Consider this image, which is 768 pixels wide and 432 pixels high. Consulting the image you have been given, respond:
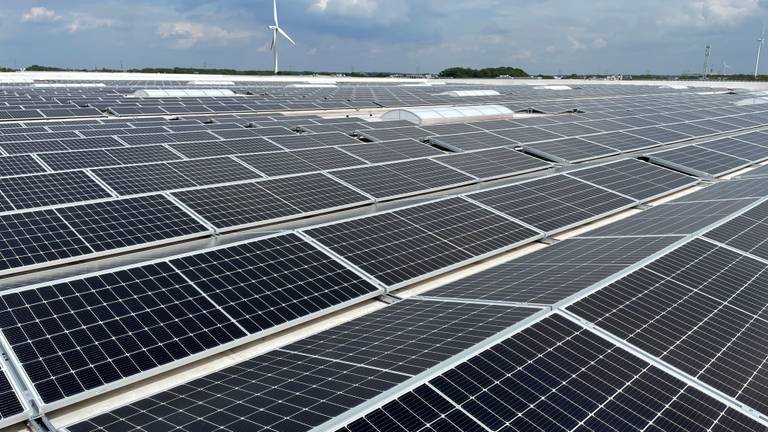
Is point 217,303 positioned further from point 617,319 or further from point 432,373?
point 617,319

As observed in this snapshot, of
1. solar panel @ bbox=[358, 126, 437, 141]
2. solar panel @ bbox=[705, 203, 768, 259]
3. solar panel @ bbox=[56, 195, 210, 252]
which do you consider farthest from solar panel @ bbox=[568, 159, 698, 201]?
solar panel @ bbox=[56, 195, 210, 252]

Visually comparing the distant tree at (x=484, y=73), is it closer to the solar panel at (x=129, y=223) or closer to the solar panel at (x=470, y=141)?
the solar panel at (x=470, y=141)

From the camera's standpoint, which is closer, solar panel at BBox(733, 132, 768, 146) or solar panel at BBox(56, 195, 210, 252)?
solar panel at BBox(56, 195, 210, 252)

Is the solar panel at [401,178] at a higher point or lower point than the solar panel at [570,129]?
lower

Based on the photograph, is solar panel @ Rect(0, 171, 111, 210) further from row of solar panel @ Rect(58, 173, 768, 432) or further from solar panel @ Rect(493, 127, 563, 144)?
solar panel @ Rect(493, 127, 563, 144)

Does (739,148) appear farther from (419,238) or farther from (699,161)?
(419,238)

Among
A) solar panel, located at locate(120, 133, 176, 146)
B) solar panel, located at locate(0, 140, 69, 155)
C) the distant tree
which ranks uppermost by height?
the distant tree

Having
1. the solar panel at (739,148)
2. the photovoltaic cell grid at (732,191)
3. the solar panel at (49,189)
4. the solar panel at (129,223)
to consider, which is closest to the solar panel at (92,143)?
the solar panel at (49,189)

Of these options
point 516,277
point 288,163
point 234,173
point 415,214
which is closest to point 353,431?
point 516,277
